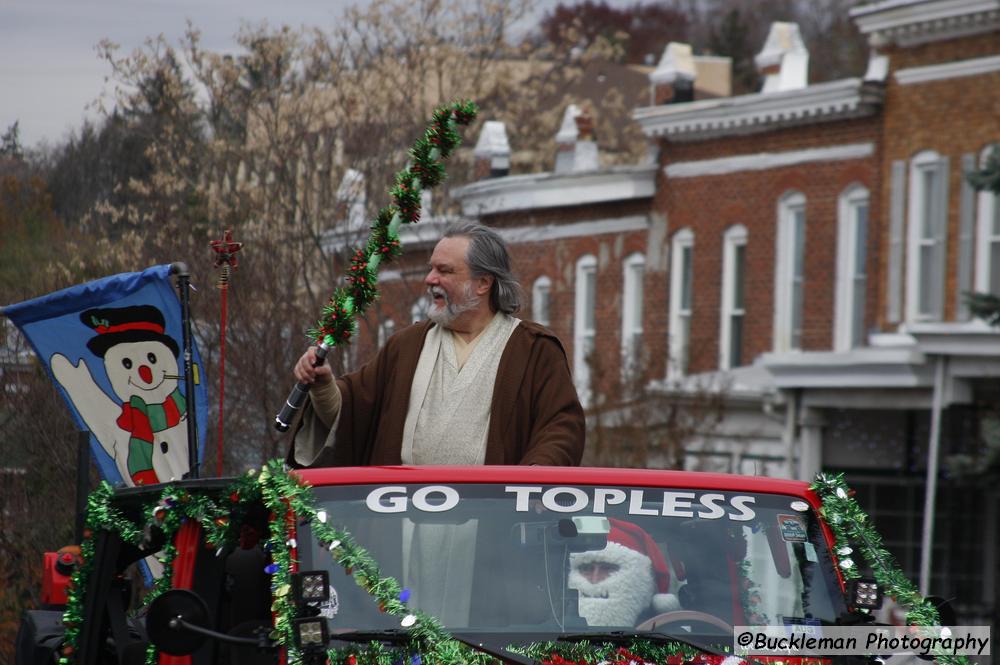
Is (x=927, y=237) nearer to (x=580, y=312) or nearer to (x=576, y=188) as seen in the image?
(x=576, y=188)

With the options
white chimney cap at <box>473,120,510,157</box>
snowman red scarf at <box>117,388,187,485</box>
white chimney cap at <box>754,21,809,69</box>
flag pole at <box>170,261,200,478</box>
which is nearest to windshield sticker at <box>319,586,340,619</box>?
flag pole at <box>170,261,200,478</box>

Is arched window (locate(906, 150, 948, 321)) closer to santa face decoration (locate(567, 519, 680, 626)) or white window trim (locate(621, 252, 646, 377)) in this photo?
white window trim (locate(621, 252, 646, 377))

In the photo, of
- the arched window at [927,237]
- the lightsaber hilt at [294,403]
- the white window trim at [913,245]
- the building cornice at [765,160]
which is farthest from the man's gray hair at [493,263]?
the building cornice at [765,160]

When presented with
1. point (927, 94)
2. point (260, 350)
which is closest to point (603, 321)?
point (927, 94)

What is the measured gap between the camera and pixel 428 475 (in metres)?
4.93

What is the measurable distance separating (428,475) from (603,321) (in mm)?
23494

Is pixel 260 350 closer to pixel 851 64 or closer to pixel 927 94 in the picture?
pixel 927 94

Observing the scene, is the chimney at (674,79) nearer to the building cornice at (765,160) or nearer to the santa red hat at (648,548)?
the building cornice at (765,160)

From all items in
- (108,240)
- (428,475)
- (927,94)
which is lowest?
(428,475)

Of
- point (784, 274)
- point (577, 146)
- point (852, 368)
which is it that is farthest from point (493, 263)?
point (577, 146)

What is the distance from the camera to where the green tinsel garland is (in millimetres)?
6316

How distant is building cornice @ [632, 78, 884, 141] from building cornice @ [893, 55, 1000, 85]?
1.42ft

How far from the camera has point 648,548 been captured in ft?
16.0

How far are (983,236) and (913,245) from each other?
45.2 inches
